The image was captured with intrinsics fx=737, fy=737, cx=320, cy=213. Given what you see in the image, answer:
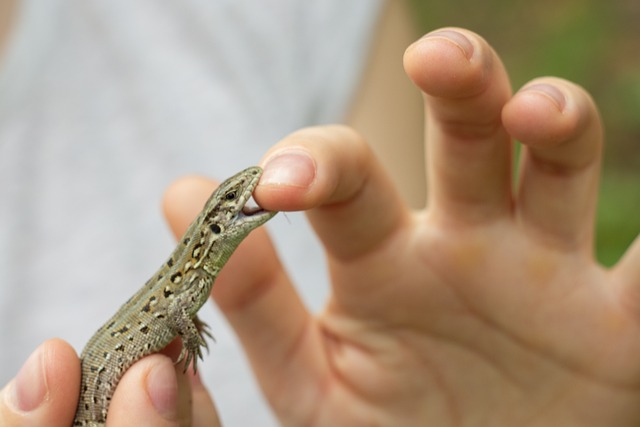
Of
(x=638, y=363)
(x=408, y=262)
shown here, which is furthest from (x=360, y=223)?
(x=638, y=363)

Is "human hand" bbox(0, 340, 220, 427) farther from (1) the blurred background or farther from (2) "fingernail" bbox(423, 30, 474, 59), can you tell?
(1) the blurred background

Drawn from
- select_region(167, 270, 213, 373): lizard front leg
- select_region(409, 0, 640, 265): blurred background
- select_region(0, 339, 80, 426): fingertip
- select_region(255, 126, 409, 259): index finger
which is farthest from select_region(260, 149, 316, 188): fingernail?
select_region(409, 0, 640, 265): blurred background

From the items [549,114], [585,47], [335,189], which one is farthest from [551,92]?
[585,47]

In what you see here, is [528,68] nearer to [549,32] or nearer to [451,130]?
[549,32]

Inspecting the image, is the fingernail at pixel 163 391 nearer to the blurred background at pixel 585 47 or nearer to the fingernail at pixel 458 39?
the fingernail at pixel 458 39

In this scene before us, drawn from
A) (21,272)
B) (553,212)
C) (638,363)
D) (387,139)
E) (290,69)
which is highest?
(290,69)

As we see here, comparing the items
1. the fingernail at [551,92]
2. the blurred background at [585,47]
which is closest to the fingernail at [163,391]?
the fingernail at [551,92]
